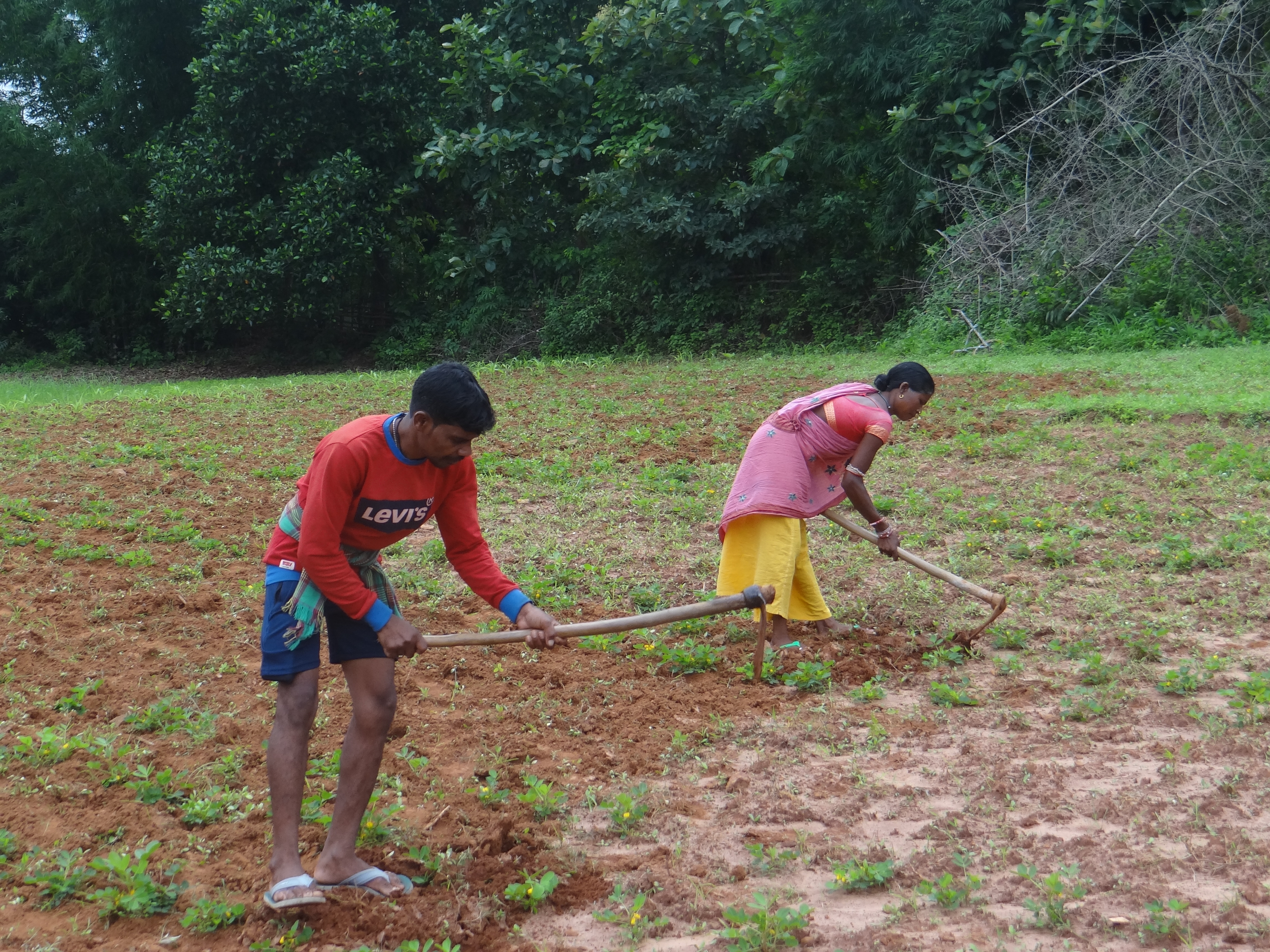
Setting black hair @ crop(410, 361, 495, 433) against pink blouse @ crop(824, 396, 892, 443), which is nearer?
black hair @ crop(410, 361, 495, 433)

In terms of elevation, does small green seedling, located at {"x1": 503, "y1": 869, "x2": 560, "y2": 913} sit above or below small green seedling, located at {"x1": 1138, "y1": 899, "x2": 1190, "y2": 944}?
below

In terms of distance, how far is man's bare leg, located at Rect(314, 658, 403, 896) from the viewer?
10.5ft

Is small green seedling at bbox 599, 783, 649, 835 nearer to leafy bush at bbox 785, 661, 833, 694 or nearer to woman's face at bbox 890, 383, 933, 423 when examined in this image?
leafy bush at bbox 785, 661, 833, 694

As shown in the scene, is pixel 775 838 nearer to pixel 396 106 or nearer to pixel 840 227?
pixel 840 227

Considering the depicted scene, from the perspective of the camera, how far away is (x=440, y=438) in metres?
3.11

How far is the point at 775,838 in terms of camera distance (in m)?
3.46

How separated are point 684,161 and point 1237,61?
7917 millimetres

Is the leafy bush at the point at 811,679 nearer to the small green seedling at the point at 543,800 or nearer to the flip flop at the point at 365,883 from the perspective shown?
the small green seedling at the point at 543,800

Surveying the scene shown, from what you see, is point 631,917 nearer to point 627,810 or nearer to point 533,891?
point 533,891

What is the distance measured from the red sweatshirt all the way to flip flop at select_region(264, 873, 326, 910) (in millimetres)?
733

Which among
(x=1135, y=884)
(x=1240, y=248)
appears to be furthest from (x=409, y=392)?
(x=1135, y=884)

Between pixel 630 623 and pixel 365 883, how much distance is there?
1.18m

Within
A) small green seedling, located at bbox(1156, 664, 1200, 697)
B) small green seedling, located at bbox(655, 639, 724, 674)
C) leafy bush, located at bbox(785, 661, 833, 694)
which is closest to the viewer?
small green seedling, located at bbox(1156, 664, 1200, 697)

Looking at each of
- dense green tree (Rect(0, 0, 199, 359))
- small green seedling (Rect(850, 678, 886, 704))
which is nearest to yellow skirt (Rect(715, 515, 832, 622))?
small green seedling (Rect(850, 678, 886, 704))
